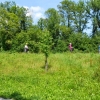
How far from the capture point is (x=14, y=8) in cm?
6862

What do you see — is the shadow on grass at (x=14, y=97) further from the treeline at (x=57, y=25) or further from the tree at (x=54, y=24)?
the tree at (x=54, y=24)

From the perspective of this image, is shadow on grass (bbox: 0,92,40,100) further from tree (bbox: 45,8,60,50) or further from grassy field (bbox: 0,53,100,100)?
tree (bbox: 45,8,60,50)

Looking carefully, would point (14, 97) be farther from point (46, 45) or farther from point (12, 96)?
point (46, 45)

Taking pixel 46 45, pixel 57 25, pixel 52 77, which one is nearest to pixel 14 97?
pixel 52 77

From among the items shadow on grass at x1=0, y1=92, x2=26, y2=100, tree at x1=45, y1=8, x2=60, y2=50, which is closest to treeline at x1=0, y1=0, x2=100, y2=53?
tree at x1=45, y1=8, x2=60, y2=50

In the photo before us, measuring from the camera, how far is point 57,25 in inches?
2645

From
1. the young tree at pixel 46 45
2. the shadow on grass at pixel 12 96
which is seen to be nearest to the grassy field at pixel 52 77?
the shadow on grass at pixel 12 96

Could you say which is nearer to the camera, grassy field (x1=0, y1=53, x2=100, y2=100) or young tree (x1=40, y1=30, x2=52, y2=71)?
grassy field (x1=0, y1=53, x2=100, y2=100)

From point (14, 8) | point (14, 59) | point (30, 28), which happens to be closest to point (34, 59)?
point (14, 59)

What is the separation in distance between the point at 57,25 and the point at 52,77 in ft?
152

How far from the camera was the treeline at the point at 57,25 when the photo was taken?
61.7m

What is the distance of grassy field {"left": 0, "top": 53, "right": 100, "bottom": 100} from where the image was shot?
47.5ft

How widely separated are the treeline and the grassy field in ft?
99.7

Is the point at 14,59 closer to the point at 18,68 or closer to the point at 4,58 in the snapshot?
the point at 4,58
